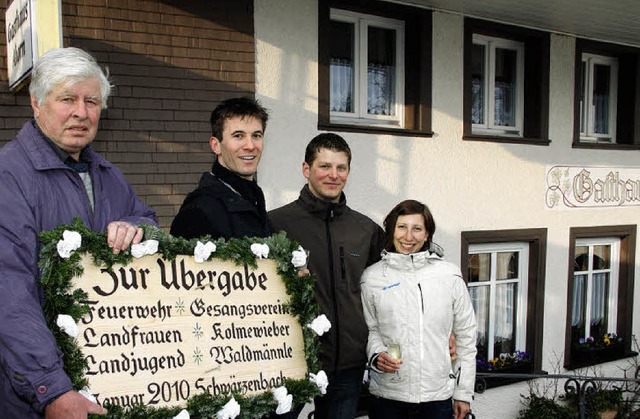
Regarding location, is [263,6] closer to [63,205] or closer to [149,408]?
[63,205]

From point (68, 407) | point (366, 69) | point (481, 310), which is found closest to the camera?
point (68, 407)

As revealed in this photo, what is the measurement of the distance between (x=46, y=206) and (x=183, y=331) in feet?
2.12

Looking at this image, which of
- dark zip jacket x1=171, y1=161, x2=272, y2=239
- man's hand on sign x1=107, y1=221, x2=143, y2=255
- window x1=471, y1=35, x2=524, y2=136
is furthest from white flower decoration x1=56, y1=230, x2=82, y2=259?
window x1=471, y1=35, x2=524, y2=136

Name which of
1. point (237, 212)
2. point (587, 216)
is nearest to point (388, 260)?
point (237, 212)

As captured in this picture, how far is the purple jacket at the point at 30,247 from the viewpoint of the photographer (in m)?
1.72

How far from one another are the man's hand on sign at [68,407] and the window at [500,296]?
5648mm

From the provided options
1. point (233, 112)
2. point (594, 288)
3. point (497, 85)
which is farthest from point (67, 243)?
point (594, 288)

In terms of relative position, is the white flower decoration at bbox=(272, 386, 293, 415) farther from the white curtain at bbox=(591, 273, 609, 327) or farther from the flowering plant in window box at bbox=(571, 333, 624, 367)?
the white curtain at bbox=(591, 273, 609, 327)

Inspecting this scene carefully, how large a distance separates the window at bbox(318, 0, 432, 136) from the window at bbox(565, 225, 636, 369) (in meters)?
3.12

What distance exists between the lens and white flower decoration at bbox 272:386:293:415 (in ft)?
7.45

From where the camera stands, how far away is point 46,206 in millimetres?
1943

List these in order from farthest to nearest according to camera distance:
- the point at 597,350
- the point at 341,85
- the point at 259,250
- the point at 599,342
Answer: the point at 599,342 < the point at 597,350 < the point at 341,85 < the point at 259,250

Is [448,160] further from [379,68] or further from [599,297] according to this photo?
[599,297]

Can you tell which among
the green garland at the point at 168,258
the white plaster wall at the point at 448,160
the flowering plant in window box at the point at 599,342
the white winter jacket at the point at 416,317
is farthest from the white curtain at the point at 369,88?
the flowering plant in window box at the point at 599,342
